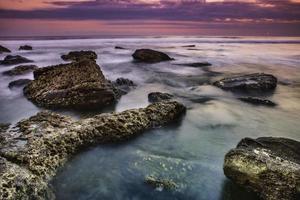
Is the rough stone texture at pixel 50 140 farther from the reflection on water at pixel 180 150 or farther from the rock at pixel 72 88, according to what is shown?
the rock at pixel 72 88

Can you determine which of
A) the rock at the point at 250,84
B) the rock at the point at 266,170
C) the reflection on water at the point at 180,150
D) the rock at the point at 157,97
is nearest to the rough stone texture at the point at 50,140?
the reflection on water at the point at 180,150

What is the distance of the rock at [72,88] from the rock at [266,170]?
581 centimetres

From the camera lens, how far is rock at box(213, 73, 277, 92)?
13.2m

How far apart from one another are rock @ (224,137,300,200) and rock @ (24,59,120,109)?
5.81 metres

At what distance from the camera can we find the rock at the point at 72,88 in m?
10.4

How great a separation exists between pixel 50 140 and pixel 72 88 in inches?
173

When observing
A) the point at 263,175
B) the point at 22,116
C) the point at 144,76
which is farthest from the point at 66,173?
the point at 144,76

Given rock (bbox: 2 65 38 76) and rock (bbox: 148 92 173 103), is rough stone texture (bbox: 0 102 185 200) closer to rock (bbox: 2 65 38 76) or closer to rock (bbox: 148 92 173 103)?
rock (bbox: 148 92 173 103)

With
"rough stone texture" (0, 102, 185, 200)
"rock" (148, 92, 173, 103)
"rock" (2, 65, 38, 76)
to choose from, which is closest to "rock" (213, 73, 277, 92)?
"rock" (148, 92, 173, 103)

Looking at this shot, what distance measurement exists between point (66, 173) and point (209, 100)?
708 centimetres

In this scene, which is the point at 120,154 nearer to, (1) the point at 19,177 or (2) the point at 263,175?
(1) the point at 19,177

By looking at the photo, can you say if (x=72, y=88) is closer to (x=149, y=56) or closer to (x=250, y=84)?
(x=250, y=84)

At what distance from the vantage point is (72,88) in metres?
10.7

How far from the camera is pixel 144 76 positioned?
58.2 ft
